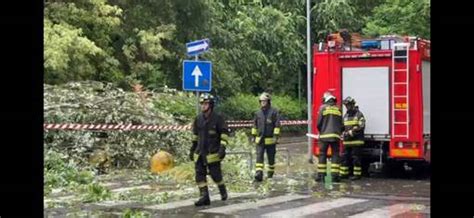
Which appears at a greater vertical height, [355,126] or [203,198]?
[355,126]

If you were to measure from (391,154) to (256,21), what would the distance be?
61.8 feet

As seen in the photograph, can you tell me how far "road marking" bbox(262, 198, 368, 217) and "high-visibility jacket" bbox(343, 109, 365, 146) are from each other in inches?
111

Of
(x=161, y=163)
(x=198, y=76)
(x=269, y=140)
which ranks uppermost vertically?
(x=198, y=76)

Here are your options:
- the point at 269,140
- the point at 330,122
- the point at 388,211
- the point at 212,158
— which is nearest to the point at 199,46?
the point at 269,140

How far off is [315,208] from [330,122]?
341 centimetres

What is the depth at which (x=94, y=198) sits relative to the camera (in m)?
11.0

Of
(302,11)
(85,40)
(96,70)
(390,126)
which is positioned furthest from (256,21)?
(390,126)

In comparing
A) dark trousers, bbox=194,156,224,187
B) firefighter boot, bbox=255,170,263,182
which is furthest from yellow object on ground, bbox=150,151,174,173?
dark trousers, bbox=194,156,224,187

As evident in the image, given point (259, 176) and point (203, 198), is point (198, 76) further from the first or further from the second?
point (203, 198)

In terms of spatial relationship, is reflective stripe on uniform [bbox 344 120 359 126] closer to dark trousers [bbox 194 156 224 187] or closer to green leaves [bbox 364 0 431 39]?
dark trousers [bbox 194 156 224 187]

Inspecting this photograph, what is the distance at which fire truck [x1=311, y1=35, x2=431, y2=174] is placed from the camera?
13.5 m

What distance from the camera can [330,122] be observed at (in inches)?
523

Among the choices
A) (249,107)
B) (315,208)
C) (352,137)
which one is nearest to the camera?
(315,208)
